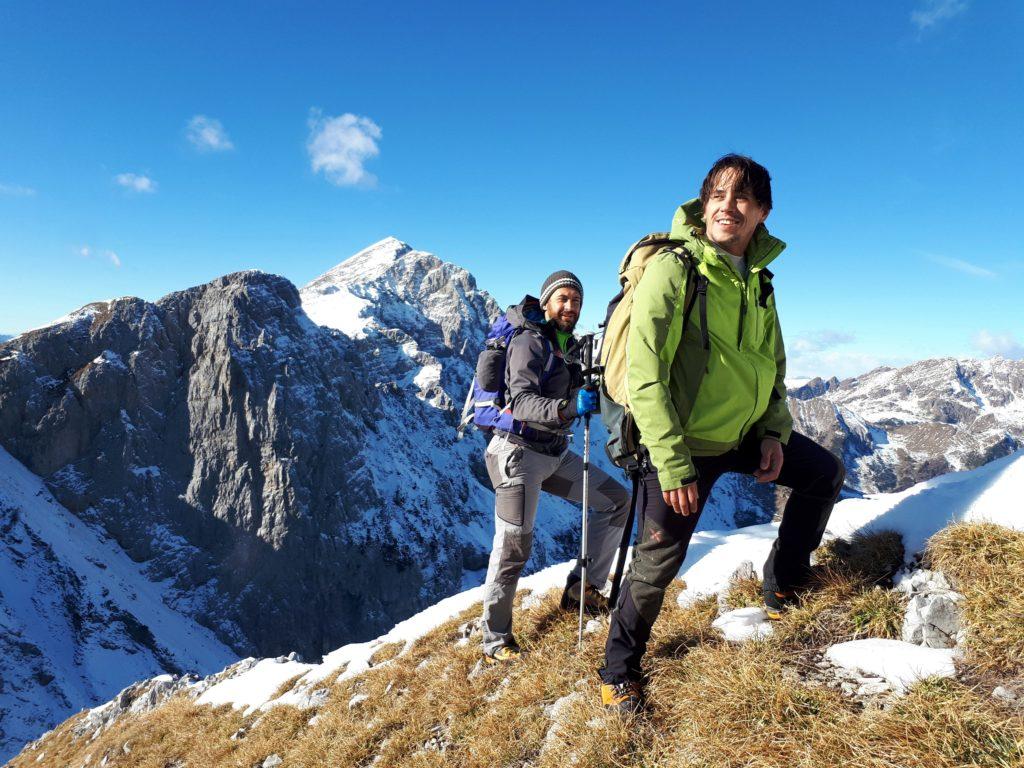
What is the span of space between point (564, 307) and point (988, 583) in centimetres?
477

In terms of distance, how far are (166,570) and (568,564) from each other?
153710 mm

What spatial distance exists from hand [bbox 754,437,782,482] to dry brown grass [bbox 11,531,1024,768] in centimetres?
138

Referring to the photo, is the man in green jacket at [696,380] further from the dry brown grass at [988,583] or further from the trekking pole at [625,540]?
the dry brown grass at [988,583]

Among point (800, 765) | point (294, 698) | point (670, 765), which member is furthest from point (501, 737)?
point (294, 698)

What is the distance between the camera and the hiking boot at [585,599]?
697cm

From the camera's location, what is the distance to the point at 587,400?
545 centimetres

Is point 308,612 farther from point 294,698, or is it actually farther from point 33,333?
point 294,698

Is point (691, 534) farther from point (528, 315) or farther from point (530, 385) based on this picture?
point (528, 315)

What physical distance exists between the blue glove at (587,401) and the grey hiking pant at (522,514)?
1.19 meters

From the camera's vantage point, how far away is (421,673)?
725 cm

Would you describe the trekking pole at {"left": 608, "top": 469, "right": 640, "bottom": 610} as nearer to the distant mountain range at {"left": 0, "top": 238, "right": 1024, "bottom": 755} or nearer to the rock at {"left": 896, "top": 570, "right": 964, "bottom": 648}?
the rock at {"left": 896, "top": 570, "right": 964, "bottom": 648}

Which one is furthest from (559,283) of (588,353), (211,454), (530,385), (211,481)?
(211,454)

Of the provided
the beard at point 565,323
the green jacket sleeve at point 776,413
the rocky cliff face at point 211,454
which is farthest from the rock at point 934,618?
the rocky cliff face at point 211,454

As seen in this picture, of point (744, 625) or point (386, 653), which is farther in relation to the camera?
point (386, 653)
